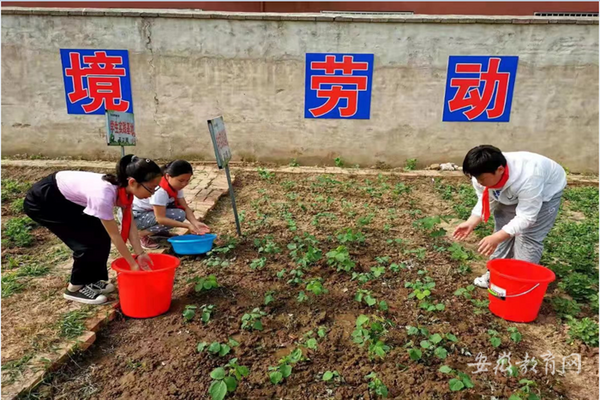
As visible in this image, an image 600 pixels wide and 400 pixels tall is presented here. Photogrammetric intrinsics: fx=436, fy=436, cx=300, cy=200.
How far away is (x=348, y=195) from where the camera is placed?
6.14m

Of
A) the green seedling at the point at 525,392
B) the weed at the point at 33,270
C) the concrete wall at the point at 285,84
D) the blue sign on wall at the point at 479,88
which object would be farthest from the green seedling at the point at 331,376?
the blue sign on wall at the point at 479,88

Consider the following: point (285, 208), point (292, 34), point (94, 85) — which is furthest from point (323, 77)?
point (94, 85)

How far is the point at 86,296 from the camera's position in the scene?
320cm

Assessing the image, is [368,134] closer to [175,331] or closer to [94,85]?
[94,85]

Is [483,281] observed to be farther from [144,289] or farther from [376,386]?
[144,289]

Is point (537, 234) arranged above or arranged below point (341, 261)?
above

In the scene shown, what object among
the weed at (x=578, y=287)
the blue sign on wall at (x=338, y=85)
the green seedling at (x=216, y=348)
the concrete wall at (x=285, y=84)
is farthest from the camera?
the blue sign on wall at (x=338, y=85)

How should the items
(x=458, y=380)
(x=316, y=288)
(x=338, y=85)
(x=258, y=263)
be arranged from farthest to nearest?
1. (x=338, y=85)
2. (x=258, y=263)
3. (x=316, y=288)
4. (x=458, y=380)

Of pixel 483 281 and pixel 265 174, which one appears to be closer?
pixel 483 281

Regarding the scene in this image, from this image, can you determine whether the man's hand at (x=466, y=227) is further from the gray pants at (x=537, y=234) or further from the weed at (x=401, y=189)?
the weed at (x=401, y=189)

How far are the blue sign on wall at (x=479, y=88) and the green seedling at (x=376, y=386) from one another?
5689mm

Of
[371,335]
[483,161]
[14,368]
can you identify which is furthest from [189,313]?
[483,161]

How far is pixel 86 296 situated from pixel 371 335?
207 centimetres

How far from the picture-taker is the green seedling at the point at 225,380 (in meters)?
2.21
